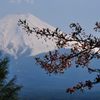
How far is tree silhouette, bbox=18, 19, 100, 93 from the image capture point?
1117 centimetres

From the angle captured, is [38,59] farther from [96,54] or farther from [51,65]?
[96,54]

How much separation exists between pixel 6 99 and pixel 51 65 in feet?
75.1

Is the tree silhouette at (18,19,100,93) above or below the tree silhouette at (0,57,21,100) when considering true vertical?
below

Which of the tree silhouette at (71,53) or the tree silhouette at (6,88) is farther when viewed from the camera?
the tree silhouette at (6,88)

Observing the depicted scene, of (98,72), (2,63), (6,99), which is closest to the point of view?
(98,72)

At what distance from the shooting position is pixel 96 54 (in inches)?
452

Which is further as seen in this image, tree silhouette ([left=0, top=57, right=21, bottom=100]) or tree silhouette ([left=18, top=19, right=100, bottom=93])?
tree silhouette ([left=0, top=57, right=21, bottom=100])

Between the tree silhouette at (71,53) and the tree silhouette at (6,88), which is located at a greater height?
the tree silhouette at (6,88)

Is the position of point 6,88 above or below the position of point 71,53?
above

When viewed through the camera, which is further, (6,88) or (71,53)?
(6,88)

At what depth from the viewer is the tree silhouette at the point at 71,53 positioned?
1117 centimetres

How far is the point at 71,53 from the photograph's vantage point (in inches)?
452

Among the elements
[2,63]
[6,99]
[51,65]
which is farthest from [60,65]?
[6,99]

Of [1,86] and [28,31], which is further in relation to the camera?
[1,86]
